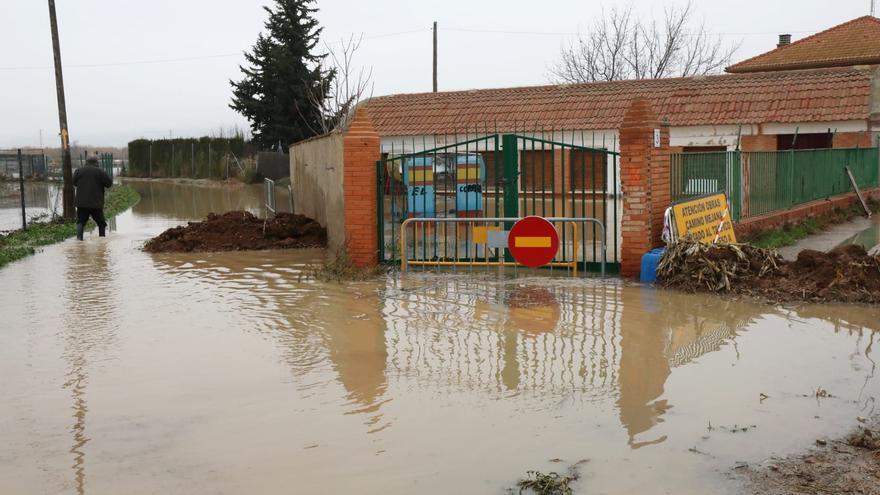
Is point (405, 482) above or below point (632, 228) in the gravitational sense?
below

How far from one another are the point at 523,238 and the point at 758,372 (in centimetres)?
463

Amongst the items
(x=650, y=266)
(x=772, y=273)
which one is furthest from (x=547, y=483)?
(x=650, y=266)

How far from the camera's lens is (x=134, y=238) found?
1909 centimetres

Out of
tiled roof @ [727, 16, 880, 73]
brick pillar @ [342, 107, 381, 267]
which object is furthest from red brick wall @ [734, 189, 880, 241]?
tiled roof @ [727, 16, 880, 73]

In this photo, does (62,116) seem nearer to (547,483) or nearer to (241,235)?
(241,235)

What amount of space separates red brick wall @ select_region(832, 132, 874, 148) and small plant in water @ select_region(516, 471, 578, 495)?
2364 cm

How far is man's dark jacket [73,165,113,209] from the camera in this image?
18422 mm

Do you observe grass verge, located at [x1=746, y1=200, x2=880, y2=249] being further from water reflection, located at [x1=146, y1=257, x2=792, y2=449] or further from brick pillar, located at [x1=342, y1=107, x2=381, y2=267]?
brick pillar, located at [x1=342, y1=107, x2=381, y2=267]

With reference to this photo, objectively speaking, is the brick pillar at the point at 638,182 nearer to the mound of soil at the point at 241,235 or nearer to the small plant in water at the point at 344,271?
the small plant in water at the point at 344,271

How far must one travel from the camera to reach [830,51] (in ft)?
120

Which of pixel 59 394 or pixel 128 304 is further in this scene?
pixel 128 304

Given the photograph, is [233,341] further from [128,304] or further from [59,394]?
[128,304]

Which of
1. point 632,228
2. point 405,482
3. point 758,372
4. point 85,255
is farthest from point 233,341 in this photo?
point 85,255

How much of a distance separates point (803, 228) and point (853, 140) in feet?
30.8
